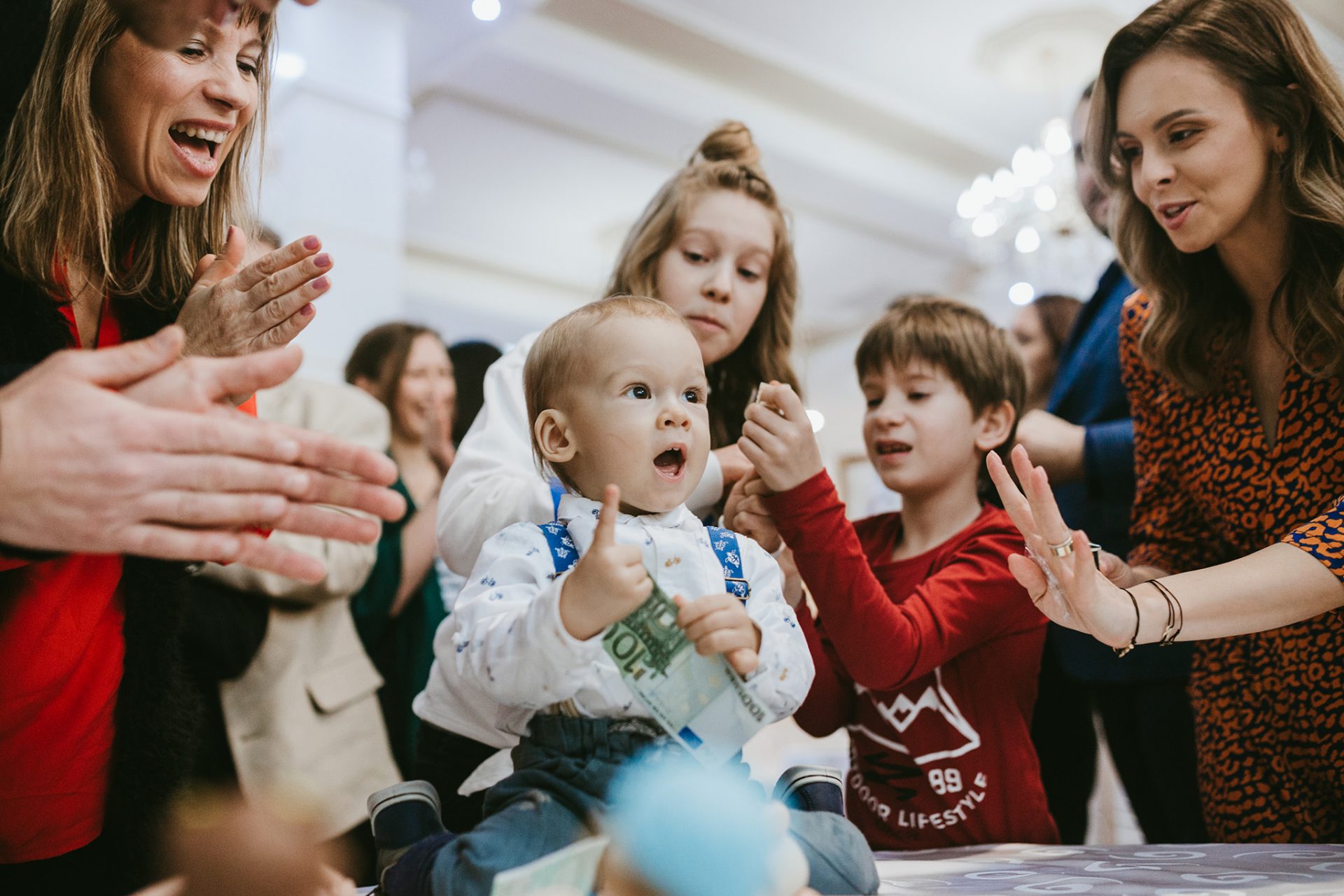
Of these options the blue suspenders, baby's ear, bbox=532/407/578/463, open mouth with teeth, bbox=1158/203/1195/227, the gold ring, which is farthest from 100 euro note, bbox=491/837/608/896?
open mouth with teeth, bbox=1158/203/1195/227

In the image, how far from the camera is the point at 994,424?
5.16 feet

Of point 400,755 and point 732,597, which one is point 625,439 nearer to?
point 732,597

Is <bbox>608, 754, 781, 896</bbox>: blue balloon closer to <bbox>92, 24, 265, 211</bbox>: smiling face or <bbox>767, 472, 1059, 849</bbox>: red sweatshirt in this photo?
<bbox>767, 472, 1059, 849</bbox>: red sweatshirt

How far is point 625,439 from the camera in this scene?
98 cm

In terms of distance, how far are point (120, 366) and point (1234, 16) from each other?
1.39m

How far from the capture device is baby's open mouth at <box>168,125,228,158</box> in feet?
3.52

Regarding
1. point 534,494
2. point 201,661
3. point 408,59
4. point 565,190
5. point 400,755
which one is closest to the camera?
point 534,494

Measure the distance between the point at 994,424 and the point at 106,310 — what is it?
4.07 feet

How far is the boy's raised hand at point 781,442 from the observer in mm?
1149

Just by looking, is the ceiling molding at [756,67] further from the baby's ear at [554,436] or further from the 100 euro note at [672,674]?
the 100 euro note at [672,674]

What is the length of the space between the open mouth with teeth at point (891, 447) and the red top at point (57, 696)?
1.03 m

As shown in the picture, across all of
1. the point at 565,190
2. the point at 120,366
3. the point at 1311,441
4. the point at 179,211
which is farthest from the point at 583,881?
the point at 565,190

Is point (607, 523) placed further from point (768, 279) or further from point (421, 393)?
point (421, 393)

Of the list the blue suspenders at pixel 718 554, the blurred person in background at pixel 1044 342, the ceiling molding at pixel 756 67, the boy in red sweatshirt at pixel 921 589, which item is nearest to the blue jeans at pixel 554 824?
the blue suspenders at pixel 718 554
